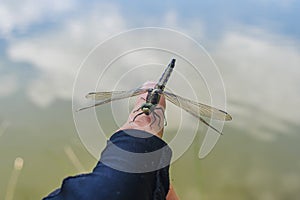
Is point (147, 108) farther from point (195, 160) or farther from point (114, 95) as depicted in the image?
point (195, 160)

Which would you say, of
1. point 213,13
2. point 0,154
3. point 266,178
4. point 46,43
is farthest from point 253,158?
point 213,13

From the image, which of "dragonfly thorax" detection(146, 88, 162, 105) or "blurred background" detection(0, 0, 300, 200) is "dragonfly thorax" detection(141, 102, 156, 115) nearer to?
"dragonfly thorax" detection(146, 88, 162, 105)

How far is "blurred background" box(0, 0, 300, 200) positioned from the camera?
217 centimetres

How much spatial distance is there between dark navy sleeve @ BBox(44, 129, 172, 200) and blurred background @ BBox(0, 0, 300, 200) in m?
1.19

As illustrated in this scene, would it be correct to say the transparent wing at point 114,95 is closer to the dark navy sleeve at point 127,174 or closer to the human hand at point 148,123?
the human hand at point 148,123

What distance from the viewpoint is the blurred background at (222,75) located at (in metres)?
2.17

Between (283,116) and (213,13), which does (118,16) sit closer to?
(213,13)

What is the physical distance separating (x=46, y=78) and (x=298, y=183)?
4.82ft

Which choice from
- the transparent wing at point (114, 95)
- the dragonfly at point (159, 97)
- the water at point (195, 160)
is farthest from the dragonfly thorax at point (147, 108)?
the water at point (195, 160)

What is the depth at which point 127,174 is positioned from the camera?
2.36ft

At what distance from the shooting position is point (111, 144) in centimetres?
81

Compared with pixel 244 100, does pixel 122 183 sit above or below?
below

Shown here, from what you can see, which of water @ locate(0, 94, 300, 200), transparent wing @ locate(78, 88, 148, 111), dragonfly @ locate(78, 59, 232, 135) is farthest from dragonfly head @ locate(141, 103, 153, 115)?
water @ locate(0, 94, 300, 200)

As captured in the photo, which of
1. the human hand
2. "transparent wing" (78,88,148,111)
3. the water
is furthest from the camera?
the water
